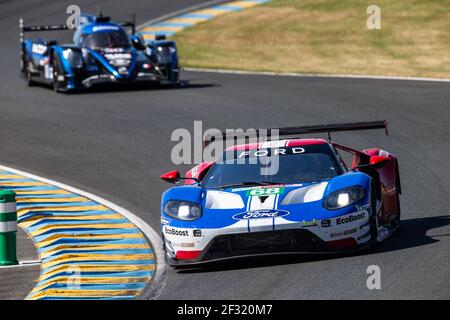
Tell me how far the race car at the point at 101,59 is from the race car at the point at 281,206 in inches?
507

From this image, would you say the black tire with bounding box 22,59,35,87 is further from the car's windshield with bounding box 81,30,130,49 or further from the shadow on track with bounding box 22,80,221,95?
the car's windshield with bounding box 81,30,130,49

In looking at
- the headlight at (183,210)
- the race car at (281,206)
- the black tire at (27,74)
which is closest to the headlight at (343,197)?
the race car at (281,206)

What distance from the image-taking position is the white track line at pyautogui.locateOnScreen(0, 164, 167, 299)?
9.38 metres

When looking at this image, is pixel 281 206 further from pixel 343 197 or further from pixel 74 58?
pixel 74 58

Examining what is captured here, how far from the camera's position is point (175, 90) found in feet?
79.2

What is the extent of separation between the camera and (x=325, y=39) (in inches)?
1299

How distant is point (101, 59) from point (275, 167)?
44.3 ft

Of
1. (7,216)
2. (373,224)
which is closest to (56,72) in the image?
(7,216)

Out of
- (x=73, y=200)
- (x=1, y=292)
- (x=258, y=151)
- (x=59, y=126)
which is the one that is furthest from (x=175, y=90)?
(x=1, y=292)

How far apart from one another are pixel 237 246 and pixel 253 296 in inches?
44.7

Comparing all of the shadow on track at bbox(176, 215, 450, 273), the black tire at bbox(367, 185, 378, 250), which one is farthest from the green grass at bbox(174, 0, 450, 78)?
the black tire at bbox(367, 185, 378, 250)

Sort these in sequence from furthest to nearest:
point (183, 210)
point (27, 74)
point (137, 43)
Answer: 1. point (27, 74)
2. point (137, 43)
3. point (183, 210)
